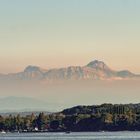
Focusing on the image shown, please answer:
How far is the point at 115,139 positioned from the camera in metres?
189

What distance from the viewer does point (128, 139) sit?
186 metres

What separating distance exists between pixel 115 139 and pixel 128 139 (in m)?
3.92

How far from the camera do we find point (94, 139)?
7598 inches

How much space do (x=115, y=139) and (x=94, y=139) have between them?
626 cm

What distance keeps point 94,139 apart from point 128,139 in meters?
10.2
